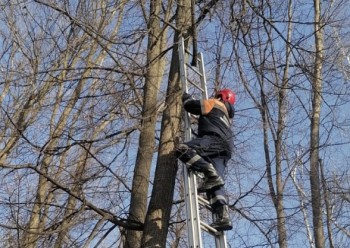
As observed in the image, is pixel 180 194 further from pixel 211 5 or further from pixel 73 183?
pixel 211 5

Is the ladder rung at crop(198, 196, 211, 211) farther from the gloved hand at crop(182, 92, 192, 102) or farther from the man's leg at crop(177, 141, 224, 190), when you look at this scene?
the gloved hand at crop(182, 92, 192, 102)

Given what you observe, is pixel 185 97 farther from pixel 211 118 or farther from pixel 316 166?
pixel 316 166

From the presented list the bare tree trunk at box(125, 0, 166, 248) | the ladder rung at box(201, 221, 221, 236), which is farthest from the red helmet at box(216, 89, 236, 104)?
the ladder rung at box(201, 221, 221, 236)

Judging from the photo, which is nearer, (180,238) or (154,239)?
(154,239)

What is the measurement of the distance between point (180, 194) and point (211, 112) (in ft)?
7.64

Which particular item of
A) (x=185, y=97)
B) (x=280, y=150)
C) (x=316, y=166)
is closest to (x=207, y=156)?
(x=185, y=97)

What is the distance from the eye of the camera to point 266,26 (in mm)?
5586

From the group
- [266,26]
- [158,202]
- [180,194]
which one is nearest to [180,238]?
[180,194]

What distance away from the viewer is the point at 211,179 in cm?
470

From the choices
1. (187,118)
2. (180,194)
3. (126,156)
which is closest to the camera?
(187,118)

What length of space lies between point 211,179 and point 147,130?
1.27m

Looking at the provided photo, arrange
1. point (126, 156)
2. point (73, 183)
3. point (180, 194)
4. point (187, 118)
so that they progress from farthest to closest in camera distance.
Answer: point (180, 194) → point (126, 156) → point (73, 183) → point (187, 118)

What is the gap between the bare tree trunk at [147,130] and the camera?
532 centimetres

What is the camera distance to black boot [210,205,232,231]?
4.53 m
